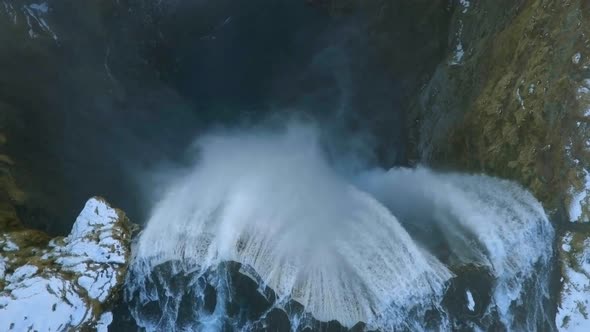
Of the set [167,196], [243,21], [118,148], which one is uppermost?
[243,21]

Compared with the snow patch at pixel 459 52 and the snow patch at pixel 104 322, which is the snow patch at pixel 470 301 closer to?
the snow patch at pixel 104 322

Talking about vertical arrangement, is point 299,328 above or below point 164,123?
below

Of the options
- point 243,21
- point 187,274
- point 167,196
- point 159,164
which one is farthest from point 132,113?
point 187,274

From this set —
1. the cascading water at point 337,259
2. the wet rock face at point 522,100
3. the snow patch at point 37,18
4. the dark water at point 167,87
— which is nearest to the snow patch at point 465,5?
the wet rock face at point 522,100

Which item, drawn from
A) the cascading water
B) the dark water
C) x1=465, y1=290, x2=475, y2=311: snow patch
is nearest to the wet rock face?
the cascading water

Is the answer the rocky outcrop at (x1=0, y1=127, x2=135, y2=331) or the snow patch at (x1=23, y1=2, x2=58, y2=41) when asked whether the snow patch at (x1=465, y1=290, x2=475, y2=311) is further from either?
the snow patch at (x1=23, y1=2, x2=58, y2=41)

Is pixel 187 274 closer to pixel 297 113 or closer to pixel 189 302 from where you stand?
pixel 189 302

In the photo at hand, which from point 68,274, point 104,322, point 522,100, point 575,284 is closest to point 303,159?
point 522,100
